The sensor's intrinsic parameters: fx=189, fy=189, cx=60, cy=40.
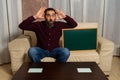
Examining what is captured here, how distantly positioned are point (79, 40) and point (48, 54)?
580 millimetres

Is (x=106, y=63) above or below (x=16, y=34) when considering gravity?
below

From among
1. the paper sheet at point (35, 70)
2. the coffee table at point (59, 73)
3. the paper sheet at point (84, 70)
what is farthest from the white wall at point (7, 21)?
the paper sheet at point (84, 70)

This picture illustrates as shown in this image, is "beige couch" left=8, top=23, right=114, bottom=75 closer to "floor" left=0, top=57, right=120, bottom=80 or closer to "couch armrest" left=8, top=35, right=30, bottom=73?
"couch armrest" left=8, top=35, right=30, bottom=73

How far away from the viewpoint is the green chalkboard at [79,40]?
2.95 metres

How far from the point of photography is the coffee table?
1908mm

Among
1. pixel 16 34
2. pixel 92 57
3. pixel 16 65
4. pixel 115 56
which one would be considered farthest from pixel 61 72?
pixel 115 56

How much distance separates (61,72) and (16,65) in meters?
0.97

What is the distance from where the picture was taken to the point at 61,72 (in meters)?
2.04

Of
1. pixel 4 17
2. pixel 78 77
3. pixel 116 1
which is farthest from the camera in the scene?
pixel 116 1

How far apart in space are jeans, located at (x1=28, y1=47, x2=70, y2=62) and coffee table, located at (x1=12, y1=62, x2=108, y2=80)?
26 cm

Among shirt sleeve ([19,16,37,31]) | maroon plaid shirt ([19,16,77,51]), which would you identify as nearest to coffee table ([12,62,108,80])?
maroon plaid shirt ([19,16,77,51])

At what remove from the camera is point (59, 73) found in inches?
79.3

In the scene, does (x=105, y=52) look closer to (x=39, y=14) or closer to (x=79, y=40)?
(x=79, y=40)

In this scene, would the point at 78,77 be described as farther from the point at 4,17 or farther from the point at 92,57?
the point at 4,17
